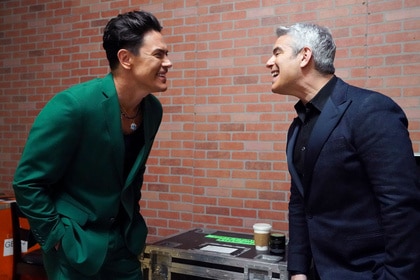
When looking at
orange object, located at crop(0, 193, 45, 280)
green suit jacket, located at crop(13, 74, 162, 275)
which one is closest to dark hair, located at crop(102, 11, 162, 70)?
green suit jacket, located at crop(13, 74, 162, 275)

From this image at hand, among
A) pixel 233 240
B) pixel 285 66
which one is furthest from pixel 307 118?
pixel 233 240

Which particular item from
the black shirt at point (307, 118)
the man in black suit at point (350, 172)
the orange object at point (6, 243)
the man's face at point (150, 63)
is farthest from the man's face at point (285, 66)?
the orange object at point (6, 243)

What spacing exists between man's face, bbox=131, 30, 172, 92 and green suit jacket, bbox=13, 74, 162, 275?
13 centimetres

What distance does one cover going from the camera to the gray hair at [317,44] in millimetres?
1804

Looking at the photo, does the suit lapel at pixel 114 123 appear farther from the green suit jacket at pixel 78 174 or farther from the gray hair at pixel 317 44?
the gray hair at pixel 317 44

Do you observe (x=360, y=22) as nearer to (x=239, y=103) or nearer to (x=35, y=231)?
(x=239, y=103)

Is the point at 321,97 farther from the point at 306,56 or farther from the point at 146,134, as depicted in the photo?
the point at 146,134

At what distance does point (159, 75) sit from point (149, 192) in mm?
1678

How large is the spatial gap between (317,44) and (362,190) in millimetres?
652

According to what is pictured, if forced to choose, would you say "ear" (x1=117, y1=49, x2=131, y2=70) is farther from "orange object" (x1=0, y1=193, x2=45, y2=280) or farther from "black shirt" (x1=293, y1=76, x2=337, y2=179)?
"orange object" (x1=0, y1=193, x2=45, y2=280)

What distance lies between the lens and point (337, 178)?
162 centimetres

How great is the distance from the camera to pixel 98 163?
1.79 m

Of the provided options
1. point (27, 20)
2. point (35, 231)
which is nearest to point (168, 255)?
point (35, 231)

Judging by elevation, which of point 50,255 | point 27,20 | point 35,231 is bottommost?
point 50,255
